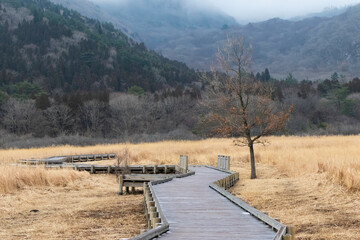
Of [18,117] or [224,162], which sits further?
[18,117]

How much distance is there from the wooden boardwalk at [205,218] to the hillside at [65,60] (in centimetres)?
8321

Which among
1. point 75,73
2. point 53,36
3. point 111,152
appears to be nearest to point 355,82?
point 75,73

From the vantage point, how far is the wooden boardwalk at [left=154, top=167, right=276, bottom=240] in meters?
8.21

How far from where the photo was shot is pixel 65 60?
12200cm

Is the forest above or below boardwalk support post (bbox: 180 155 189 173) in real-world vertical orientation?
above

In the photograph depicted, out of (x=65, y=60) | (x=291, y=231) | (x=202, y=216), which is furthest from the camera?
(x=65, y=60)

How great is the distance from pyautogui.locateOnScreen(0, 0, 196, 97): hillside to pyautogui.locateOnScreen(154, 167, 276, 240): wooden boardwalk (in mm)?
83210

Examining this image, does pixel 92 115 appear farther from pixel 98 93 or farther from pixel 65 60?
pixel 65 60

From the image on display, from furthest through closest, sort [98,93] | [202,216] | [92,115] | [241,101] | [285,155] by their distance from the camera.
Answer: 1. [98,93]
2. [92,115]
3. [285,155]
4. [241,101]
5. [202,216]

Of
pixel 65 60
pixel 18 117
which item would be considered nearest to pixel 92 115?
pixel 18 117

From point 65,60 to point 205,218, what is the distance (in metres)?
118

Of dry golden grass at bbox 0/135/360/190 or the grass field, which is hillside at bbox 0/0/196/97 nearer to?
dry golden grass at bbox 0/135/360/190

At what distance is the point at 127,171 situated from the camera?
23750 millimetres

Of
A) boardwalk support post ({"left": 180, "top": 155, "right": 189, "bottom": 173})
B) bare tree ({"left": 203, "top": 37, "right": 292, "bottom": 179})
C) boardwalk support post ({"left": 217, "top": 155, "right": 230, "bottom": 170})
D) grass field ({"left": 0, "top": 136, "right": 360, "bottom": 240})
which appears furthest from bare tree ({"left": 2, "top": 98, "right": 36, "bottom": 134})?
bare tree ({"left": 203, "top": 37, "right": 292, "bottom": 179})
